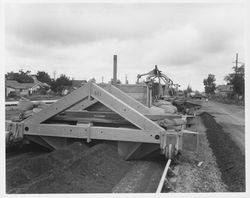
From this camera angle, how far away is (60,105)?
4.06 m

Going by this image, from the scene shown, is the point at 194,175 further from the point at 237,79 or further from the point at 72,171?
the point at 237,79

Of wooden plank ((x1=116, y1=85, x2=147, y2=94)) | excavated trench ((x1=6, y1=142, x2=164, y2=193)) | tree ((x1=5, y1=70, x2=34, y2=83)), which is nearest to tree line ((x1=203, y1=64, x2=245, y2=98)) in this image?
wooden plank ((x1=116, y1=85, x2=147, y2=94))

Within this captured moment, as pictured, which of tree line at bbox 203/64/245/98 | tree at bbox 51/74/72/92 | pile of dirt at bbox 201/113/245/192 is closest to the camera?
pile of dirt at bbox 201/113/245/192

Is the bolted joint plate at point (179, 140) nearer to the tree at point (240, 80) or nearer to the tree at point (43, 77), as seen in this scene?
the tree at point (240, 80)

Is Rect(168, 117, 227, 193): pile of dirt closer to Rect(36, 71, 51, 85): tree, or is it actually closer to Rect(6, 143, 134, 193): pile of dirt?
Rect(6, 143, 134, 193): pile of dirt

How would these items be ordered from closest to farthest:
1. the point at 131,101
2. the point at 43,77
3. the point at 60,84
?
the point at 131,101 → the point at 43,77 → the point at 60,84

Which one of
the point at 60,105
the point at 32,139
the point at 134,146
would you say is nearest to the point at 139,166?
the point at 134,146

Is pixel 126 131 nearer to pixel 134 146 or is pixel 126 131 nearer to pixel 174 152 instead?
pixel 134 146

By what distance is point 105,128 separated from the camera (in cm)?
386

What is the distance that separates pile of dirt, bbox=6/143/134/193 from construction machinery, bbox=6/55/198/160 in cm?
22

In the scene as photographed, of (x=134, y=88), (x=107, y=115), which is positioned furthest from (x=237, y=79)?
(x=107, y=115)

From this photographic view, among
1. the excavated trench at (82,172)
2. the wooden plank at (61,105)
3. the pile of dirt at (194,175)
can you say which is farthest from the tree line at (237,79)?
the wooden plank at (61,105)

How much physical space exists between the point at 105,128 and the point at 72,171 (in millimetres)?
797

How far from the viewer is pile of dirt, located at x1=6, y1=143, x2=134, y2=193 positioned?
304 centimetres
